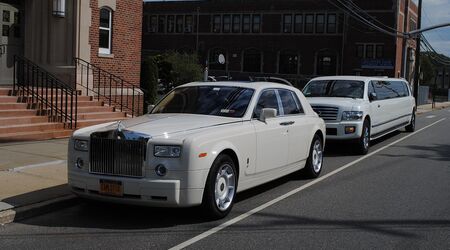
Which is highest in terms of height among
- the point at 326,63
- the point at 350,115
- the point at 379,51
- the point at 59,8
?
the point at 379,51

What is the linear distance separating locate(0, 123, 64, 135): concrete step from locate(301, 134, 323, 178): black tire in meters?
6.52

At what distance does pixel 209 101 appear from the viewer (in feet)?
26.3

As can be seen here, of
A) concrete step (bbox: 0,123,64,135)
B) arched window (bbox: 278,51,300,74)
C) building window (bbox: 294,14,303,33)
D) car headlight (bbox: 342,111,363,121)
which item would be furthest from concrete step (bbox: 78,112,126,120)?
arched window (bbox: 278,51,300,74)

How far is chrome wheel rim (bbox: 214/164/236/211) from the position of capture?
Answer: 682cm

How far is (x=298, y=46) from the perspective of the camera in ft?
213

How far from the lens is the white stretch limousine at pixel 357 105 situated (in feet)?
42.9

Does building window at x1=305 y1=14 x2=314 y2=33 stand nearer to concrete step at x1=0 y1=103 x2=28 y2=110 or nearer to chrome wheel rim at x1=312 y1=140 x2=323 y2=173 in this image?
concrete step at x1=0 y1=103 x2=28 y2=110

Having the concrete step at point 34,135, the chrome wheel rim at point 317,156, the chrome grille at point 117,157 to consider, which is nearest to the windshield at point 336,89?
the chrome wheel rim at point 317,156

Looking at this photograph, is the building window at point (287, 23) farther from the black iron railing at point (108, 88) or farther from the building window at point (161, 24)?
the black iron railing at point (108, 88)

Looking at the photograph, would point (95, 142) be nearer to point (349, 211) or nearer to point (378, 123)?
point (349, 211)

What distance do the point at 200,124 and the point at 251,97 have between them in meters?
1.26

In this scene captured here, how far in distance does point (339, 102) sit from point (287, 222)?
703 centimetres

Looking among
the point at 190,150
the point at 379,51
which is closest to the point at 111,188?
the point at 190,150

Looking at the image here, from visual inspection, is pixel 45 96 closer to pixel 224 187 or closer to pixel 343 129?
pixel 343 129
